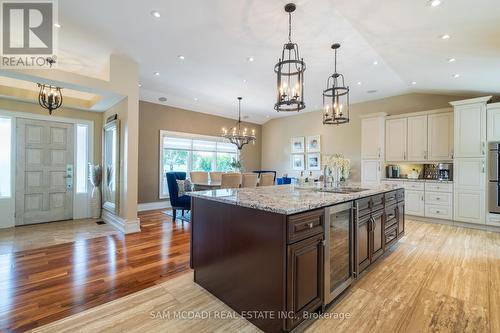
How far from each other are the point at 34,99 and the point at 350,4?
5.97m

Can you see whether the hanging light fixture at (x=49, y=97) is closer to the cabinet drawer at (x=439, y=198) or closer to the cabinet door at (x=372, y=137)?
the cabinet door at (x=372, y=137)

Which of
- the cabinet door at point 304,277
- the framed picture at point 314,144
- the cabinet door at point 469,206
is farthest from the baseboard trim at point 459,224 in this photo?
the cabinet door at point 304,277

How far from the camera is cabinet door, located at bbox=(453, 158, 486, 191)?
14.8 ft

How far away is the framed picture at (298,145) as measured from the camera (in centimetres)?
810

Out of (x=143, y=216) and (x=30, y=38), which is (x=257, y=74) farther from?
(x=143, y=216)

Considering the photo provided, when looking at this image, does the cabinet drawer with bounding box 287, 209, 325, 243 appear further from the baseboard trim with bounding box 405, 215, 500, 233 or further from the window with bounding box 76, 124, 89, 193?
the window with bounding box 76, 124, 89, 193

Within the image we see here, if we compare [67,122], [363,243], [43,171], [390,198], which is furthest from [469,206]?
[43,171]

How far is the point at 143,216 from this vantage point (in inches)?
219

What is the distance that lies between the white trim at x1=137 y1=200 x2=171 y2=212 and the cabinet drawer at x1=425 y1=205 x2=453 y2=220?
6767mm

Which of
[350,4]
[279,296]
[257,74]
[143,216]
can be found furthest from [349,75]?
[143,216]

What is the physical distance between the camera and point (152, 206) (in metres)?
6.43

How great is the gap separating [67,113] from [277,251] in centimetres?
603
